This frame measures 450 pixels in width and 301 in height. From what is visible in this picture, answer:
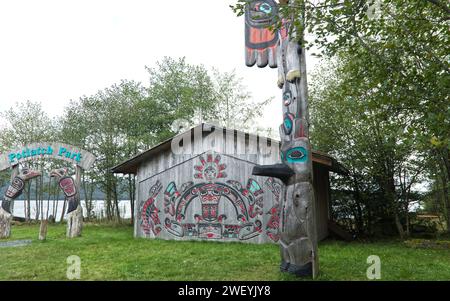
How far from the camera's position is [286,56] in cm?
628

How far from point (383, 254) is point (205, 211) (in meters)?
5.51

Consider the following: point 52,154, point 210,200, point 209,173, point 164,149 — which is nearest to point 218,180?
point 209,173

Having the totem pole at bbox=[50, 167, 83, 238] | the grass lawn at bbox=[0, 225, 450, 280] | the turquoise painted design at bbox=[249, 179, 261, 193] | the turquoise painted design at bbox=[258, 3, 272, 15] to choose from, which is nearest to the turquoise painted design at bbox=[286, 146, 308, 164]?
the grass lawn at bbox=[0, 225, 450, 280]

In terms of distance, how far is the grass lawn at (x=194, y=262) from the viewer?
6.29 meters

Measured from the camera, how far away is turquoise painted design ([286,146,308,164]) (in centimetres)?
584

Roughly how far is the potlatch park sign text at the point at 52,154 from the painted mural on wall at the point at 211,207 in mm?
2975

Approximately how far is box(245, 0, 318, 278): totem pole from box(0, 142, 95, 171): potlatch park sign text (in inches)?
357

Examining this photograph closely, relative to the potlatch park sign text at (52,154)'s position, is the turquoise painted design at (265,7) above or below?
above

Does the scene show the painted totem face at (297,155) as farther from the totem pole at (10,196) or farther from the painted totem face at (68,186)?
the totem pole at (10,196)

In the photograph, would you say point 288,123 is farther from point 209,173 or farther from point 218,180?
point 209,173

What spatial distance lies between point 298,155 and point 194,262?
3.61m

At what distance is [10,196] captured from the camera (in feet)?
Answer: 42.0

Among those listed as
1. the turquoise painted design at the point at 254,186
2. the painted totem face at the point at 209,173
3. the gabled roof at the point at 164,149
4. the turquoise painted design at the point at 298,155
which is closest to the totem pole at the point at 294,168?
the turquoise painted design at the point at 298,155
